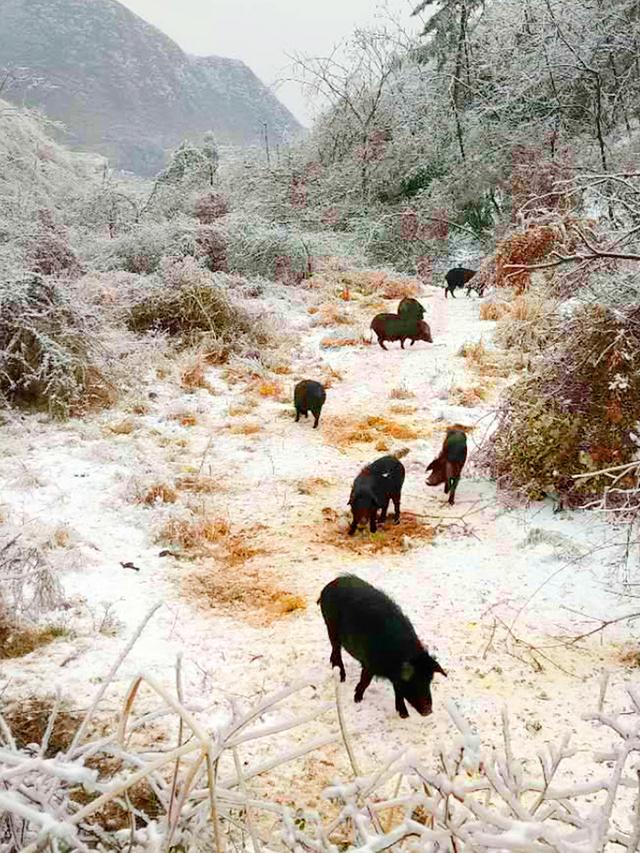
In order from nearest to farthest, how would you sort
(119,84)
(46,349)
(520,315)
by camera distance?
1. (46,349)
2. (520,315)
3. (119,84)

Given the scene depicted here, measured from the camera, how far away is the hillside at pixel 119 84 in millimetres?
73562

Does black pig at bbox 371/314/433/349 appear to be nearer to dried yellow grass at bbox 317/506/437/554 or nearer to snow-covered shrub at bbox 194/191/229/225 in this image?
dried yellow grass at bbox 317/506/437/554

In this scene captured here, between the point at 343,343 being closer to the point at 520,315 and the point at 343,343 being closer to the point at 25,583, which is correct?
the point at 520,315

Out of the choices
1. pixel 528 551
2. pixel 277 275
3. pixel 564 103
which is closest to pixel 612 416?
pixel 528 551

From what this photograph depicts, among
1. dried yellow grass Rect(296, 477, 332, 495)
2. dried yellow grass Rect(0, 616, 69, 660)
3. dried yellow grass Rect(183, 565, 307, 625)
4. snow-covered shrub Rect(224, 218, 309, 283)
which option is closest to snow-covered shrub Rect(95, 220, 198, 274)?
snow-covered shrub Rect(224, 218, 309, 283)

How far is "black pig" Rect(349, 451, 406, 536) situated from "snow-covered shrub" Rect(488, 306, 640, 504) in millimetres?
1182

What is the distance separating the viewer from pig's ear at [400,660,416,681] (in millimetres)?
3725

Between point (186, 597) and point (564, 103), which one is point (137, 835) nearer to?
point (186, 597)

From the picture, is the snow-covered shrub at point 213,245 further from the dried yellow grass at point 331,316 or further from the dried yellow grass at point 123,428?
the dried yellow grass at point 123,428

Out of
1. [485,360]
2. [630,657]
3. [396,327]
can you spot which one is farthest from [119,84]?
[630,657]

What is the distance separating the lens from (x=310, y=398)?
8.34 metres

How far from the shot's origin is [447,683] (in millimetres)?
4152

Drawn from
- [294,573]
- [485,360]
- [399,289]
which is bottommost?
[294,573]

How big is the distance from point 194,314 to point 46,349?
3649 millimetres
